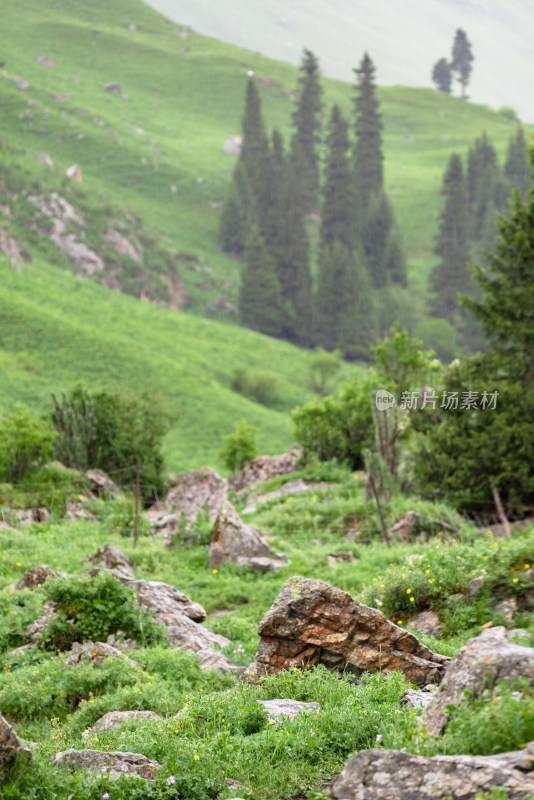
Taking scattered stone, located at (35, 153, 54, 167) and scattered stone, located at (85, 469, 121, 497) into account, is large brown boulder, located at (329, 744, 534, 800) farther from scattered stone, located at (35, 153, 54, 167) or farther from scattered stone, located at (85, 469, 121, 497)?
scattered stone, located at (35, 153, 54, 167)

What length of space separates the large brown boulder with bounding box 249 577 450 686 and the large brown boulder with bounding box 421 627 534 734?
220cm

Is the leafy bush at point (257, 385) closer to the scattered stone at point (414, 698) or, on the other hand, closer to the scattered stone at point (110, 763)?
the scattered stone at point (414, 698)

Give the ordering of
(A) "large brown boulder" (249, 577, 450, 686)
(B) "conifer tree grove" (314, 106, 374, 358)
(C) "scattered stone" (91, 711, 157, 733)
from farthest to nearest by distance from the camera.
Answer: (B) "conifer tree grove" (314, 106, 374, 358) → (A) "large brown boulder" (249, 577, 450, 686) → (C) "scattered stone" (91, 711, 157, 733)

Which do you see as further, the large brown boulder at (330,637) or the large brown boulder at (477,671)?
the large brown boulder at (330,637)

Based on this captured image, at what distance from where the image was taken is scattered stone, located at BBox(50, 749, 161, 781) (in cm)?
492

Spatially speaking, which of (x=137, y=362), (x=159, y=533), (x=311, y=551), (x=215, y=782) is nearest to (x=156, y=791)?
(x=215, y=782)

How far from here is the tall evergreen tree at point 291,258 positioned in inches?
3029

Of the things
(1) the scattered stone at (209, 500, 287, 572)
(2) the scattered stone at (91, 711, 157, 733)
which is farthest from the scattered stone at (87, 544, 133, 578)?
(2) the scattered stone at (91, 711, 157, 733)

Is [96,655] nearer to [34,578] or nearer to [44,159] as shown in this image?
[34,578]

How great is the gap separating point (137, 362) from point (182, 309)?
24.9 metres

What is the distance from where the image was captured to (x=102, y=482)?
22484mm

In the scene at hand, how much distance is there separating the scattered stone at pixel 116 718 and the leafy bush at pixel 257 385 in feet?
157

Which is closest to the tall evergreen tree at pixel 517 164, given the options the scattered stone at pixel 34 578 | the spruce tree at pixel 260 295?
the spruce tree at pixel 260 295

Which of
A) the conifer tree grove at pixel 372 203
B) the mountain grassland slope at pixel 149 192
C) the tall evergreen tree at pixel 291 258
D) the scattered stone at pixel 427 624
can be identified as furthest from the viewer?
the conifer tree grove at pixel 372 203
